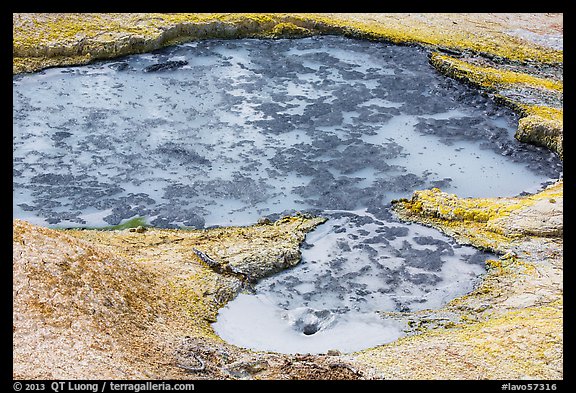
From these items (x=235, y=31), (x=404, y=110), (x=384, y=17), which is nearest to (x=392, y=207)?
(x=404, y=110)

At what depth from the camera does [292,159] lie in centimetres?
2764

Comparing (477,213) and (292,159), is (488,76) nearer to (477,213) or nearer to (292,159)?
(477,213)

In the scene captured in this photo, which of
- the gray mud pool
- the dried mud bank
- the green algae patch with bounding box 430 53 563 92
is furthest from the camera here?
the green algae patch with bounding box 430 53 563 92

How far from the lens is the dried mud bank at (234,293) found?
13344 millimetres

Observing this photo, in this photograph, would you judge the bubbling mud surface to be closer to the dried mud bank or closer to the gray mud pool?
the gray mud pool

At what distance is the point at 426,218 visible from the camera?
24.2m

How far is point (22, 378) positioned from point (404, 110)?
24655 millimetres

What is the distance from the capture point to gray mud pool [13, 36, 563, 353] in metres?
20.0

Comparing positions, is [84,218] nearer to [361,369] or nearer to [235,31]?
[361,369]

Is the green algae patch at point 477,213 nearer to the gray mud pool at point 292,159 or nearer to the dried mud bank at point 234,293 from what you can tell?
the dried mud bank at point 234,293

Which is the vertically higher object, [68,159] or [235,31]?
[235,31]

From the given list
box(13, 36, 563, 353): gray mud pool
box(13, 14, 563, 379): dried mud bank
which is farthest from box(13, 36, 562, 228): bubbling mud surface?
box(13, 14, 563, 379): dried mud bank

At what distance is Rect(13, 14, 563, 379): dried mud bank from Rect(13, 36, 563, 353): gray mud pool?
865 mm

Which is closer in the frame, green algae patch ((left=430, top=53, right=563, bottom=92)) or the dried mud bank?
the dried mud bank
